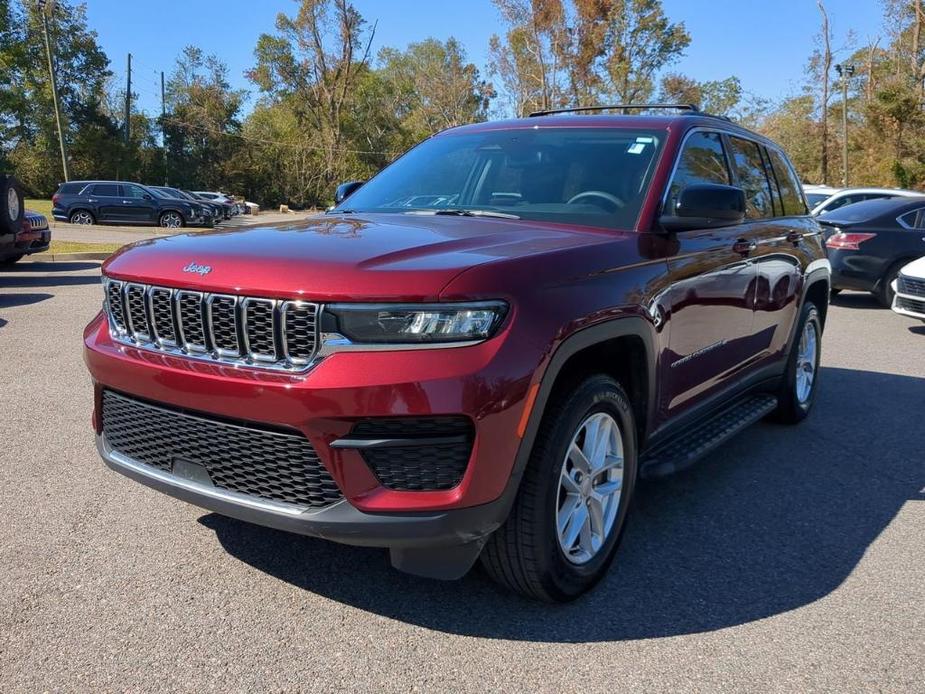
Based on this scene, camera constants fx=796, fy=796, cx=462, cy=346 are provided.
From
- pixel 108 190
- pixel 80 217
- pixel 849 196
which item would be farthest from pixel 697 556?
pixel 80 217

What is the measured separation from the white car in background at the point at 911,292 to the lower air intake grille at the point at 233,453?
9202 millimetres

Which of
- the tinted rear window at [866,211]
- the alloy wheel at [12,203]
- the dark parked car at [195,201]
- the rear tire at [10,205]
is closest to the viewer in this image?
the rear tire at [10,205]

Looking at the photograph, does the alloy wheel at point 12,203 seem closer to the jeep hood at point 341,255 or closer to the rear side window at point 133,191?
the jeep hood at point 341,255

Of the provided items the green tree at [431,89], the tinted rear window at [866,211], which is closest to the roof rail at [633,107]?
the tinted rear window at [866,211]

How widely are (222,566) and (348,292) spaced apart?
4.80 ft

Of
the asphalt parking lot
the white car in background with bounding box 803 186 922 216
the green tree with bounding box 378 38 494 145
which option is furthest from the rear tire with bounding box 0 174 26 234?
the green tree with bounding box 378 38 494 145

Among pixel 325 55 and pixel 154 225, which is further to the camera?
pixel 325 55

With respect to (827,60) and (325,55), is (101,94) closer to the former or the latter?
(325,55)

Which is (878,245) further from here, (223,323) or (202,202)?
(202,202)

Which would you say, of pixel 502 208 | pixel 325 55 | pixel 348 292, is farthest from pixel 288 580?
pixel 325 55

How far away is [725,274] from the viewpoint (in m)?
→ 3.99

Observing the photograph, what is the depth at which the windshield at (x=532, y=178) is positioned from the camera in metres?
3.62

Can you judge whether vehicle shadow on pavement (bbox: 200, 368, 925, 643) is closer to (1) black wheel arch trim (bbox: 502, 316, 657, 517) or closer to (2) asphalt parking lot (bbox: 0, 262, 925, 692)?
(2) asphalt parking lot (bbox: 0, 262, 925, 692)

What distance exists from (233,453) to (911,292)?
9.44 metres
